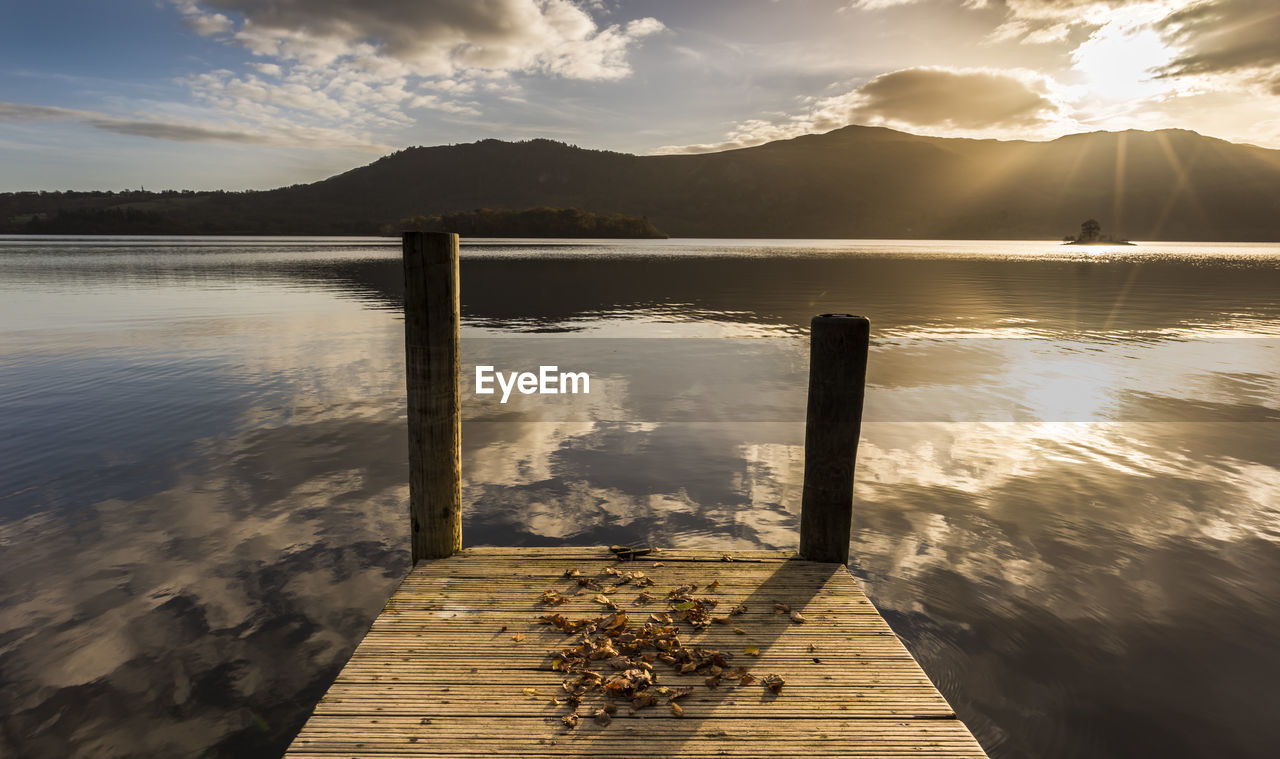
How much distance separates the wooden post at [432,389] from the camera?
7754mm

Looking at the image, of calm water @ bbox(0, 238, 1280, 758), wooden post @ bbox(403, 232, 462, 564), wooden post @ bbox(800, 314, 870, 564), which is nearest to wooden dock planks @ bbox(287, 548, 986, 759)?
wooden post @ bbox(800, 314, 870, 564)

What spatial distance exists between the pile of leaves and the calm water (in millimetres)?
2999

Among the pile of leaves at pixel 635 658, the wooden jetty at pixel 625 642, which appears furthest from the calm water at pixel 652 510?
the pile of leaves at pixel 635 658

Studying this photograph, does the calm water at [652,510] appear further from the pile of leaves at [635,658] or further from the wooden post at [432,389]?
the pile of leaves at [635,658]

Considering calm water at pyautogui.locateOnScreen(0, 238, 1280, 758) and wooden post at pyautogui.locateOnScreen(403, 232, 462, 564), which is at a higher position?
wooden post at pyautogui.locateOnScreen(403, 232, 462, 564)

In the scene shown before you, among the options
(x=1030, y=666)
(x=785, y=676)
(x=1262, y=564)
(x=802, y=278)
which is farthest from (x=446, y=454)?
(x=802, y=278)

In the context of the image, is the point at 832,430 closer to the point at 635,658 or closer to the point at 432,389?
the point at 635,658

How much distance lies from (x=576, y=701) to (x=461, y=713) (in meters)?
0.89

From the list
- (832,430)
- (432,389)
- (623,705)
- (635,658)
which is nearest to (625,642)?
(635,658)

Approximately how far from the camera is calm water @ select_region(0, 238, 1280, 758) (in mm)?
7215

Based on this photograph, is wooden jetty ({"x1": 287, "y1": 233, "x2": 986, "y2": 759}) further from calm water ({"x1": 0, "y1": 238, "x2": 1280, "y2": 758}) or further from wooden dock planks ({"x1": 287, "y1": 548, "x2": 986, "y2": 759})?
calm water ({"x1": 0, "y1": 238, "x2": 1280, "y2": 758})

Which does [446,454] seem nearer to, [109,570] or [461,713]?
[461,713]

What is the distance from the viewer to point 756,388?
21812 millimetres

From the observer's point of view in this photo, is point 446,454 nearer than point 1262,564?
Yes
